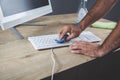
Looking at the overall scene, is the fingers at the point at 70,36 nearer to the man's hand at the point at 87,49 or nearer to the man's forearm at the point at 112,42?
the man's hand at the point at 87,49

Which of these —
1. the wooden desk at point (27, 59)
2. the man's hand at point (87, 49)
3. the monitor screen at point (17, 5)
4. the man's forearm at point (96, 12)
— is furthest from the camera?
the man's forearm at point (96, 12)

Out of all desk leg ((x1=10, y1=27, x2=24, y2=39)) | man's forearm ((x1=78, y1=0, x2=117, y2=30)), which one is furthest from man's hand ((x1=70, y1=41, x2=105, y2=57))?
desk leg ((x1=10, y1=27, x2=24, y2=39))

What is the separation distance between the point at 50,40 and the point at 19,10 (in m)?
0.27

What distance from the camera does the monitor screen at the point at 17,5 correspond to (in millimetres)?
1240

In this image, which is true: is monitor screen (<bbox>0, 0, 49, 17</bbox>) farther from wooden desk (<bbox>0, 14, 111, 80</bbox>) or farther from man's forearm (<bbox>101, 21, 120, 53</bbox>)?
man's forearm (<bbox>101, 21, 120, 53</bbox>)

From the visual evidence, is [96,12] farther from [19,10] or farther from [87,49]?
[19,10]

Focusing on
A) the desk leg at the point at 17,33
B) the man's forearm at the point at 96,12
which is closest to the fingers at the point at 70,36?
the man's forearm at the point at 96,12

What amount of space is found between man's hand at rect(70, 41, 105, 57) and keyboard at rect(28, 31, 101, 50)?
7 cm

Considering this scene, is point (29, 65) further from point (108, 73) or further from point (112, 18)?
point (112, 18)

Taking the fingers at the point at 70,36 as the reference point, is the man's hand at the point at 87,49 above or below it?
below

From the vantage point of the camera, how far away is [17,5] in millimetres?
1314

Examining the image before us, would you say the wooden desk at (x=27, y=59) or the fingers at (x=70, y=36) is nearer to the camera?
the wooden desk at (x=27, y=59)

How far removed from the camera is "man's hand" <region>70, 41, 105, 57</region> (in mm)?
1132

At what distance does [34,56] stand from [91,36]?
16.9 inches
